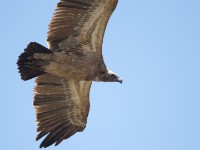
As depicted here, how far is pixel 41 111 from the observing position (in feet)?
36.2

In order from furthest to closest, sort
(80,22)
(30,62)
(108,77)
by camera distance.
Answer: (108,77) < (80,22) < (30,62)

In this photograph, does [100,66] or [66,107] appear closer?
[100,66]

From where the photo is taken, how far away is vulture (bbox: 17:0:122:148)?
32.9 feet

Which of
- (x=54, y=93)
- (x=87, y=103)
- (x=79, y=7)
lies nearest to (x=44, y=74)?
(x=54, y=93)

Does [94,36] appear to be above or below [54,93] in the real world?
above

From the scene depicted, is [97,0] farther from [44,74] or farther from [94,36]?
[44,74]

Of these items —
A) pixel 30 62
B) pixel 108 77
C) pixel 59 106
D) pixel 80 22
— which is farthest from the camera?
pixel 59 106

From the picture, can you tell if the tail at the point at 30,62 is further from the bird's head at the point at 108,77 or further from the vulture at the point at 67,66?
the bird's head at the point at 108,77

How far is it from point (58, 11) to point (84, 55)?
1.21 meters

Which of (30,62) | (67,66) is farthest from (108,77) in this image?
(30,62)

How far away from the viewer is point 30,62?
9984mm

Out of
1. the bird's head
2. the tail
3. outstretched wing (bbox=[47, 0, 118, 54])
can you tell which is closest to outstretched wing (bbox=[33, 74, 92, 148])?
the bird's head

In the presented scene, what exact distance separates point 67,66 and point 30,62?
0.87 metres

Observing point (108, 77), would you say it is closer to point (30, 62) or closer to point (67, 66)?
point (67, 66)
